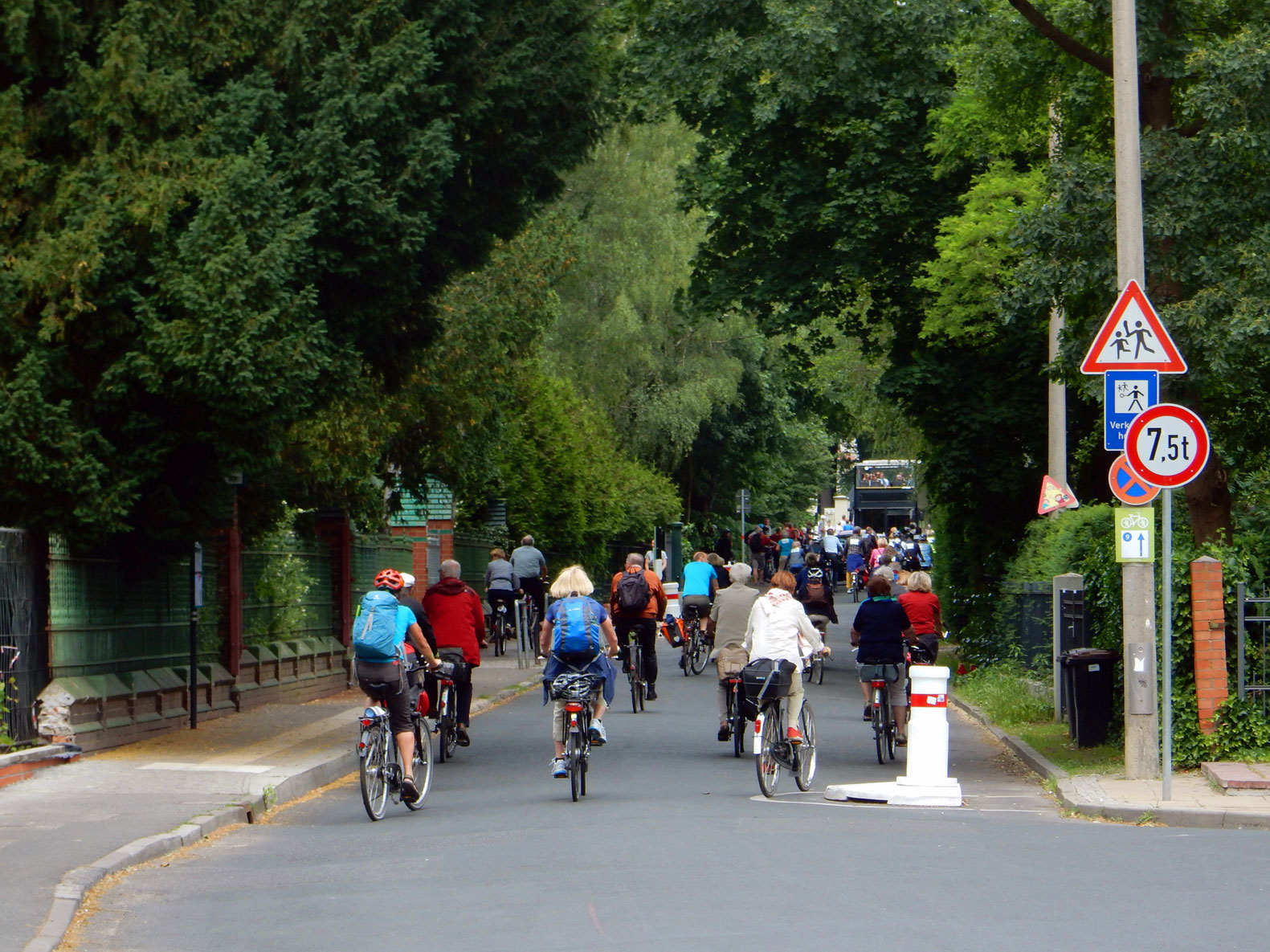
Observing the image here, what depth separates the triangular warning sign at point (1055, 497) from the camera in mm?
24469

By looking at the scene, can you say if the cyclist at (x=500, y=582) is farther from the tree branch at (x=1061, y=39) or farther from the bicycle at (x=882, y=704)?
the tree branch at (x=1061, y=39)

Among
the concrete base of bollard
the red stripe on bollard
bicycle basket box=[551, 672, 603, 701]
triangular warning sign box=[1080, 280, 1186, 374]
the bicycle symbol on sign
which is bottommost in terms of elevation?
the concrete base of bollard

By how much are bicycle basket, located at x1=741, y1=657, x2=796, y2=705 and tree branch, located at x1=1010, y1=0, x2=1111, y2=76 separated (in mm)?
6404

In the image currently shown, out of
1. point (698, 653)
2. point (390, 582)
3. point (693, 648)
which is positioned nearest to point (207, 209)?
point (390, 582)

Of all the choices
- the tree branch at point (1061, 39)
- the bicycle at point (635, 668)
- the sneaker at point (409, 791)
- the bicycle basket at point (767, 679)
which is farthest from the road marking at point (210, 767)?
the tree branch at point (1061, 39)

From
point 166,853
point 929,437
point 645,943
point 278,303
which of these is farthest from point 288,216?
point 929,437

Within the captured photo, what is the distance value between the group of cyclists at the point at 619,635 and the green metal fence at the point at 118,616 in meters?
2.24

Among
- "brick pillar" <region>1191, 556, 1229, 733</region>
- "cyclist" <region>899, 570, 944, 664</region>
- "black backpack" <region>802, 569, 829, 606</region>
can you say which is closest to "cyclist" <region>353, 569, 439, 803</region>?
"brick pillar" <region>1191, 556, 1229, 733</region>

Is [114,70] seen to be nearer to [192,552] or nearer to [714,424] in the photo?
[192,552]

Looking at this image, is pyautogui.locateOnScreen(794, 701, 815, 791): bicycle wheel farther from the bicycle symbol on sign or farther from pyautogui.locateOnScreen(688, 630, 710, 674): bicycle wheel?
pyautogui.locateOnScreen(688, 630, 710, 674): bicycle wheel

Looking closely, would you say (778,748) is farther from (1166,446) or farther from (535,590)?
(535,590)

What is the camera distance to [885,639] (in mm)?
16656

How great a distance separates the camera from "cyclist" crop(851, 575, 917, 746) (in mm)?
16625

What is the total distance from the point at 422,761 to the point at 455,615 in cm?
348
